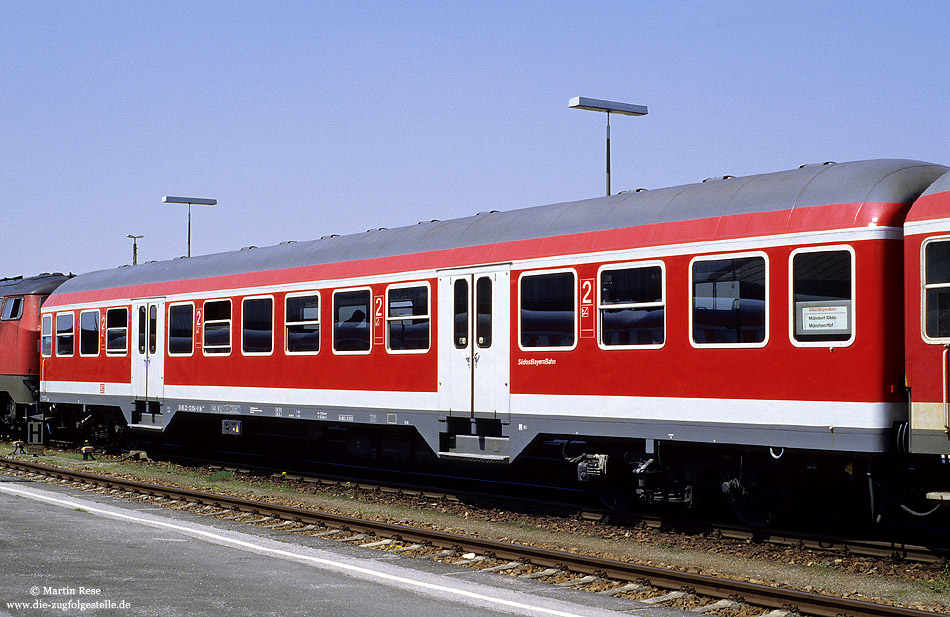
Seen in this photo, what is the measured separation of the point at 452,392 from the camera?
14531 millimetres

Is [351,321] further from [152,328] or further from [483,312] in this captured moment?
[152,328]

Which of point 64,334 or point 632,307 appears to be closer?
point 632,307

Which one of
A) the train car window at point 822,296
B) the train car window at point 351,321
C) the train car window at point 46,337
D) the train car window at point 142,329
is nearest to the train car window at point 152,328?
the train car window at point 142,329

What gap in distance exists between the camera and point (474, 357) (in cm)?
1421

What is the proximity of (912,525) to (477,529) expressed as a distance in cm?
489

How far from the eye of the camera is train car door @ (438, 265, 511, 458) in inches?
546

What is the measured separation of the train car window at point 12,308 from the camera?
84.5 feet

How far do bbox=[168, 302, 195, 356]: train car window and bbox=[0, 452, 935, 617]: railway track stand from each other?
4396mm

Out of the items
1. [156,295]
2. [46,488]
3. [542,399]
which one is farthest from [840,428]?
[156,295]

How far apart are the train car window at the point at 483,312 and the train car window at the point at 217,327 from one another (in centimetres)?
633

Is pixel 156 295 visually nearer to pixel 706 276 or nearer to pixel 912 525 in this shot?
pixel 706 276

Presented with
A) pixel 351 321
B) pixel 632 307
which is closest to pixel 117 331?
pixel 351 321

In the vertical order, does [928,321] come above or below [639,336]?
above

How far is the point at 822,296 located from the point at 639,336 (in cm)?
227
